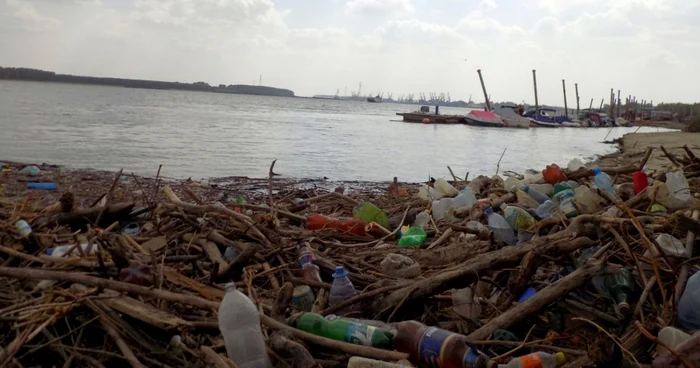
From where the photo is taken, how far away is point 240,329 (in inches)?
86.0

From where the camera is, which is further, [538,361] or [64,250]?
[64,250]

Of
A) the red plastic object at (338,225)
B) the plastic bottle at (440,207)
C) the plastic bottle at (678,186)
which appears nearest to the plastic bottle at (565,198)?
the plastic bottle at (678,186)

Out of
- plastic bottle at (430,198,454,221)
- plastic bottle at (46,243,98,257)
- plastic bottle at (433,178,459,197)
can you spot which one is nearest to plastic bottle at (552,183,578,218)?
plastic bottle at (430,198,454,221)

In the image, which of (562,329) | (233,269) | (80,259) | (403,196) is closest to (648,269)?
(562,329)

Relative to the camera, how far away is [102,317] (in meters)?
2.25

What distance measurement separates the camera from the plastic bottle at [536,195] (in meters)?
4.86

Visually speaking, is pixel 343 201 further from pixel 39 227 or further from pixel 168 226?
pixel 39 227

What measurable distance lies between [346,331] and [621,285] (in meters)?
1.34

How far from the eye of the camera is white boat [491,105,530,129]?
44.7 m

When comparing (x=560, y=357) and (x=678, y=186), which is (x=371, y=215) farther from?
(x=560, y=357)

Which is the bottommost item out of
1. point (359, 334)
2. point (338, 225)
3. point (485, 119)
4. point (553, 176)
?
point (359, 334)

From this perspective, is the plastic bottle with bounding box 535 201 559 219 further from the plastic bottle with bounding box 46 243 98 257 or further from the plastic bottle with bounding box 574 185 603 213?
the plastic bottle with bounding box 46 243 98 257

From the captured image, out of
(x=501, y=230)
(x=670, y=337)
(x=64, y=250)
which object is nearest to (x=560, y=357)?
(x=670, y=337)

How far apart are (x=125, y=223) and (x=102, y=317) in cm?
181
